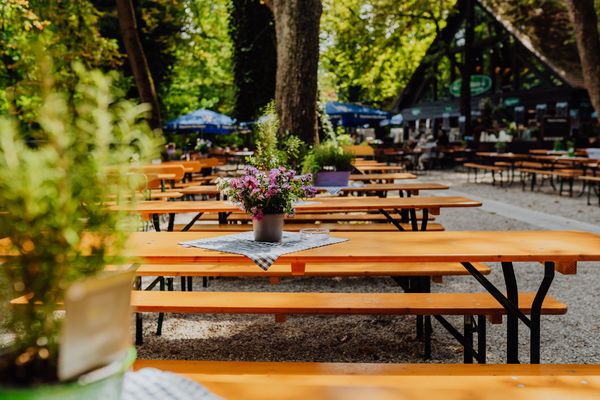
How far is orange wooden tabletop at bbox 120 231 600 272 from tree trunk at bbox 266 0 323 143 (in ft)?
13.7

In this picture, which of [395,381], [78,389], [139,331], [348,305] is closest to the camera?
[78,389]

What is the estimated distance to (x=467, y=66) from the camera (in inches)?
996

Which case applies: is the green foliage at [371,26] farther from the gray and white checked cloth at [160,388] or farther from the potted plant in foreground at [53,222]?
the potted plant in foreground at [53,222]

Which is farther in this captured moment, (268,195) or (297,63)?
(297,63)

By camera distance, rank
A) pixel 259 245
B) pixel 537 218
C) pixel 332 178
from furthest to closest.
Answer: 1. pixel 537 218
2. pixel 332 178
3. pixel 259 245

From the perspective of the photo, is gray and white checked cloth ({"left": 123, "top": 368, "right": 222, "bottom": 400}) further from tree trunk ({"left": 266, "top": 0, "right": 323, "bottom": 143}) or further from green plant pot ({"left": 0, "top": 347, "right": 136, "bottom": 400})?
tree trunk ({"left": 266, "top": 0, "right": 323, "bottom": 143})

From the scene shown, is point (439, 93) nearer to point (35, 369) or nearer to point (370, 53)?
A: point (370, 53)

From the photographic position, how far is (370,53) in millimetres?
20422

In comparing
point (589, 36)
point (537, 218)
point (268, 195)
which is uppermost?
point (589, 36)

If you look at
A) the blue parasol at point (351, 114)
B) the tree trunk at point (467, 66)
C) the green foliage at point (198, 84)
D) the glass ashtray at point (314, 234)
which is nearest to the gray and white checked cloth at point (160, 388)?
the glass ashtray at point (314, 234)

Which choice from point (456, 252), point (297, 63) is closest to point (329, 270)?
point (456, 252)

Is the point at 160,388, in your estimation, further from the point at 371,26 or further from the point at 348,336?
the point at 371,26

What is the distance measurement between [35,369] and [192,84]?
126 feet

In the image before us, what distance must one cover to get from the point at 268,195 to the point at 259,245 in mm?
280
